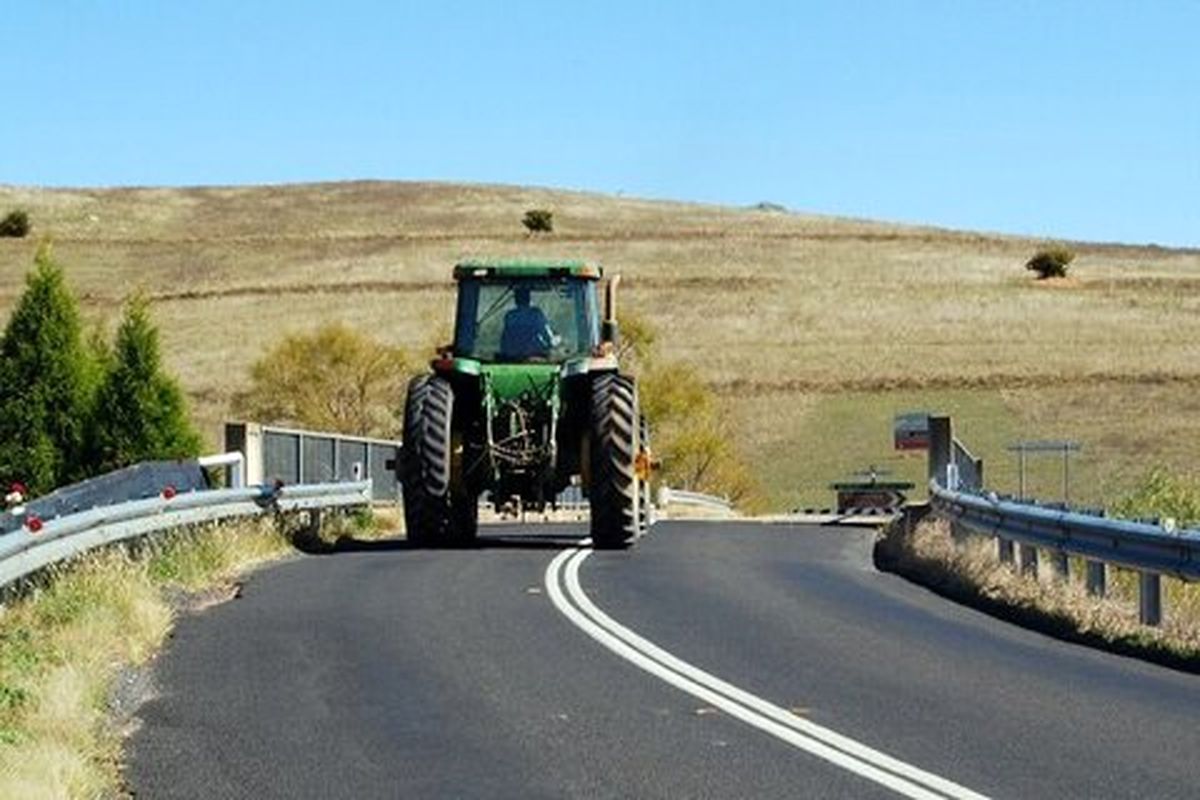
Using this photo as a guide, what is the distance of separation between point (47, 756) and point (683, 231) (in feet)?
311

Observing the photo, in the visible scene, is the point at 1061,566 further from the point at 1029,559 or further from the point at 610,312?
the point at 610,312

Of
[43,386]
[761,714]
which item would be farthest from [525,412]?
[43,386]

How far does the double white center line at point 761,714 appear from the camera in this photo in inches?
369

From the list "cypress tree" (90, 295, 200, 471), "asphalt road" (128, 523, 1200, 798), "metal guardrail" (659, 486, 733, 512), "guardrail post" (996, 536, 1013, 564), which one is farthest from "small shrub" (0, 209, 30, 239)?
"asphalt road" (128, 523, 1200, 798)

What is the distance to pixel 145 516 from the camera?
61.5 ft

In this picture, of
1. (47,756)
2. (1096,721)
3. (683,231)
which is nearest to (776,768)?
(1096,721)

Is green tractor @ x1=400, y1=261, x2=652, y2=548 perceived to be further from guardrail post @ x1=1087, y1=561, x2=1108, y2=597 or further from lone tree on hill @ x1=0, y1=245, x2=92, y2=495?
lone tree on hill @ x1=0, y1=245, x2=92, y2=495

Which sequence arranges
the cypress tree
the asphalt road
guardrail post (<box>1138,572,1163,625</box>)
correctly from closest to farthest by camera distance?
1. the asphalt road
2. guardrail post (<box>1138,572,1163,625</box>)
3. the cypress tree

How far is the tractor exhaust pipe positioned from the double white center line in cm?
681

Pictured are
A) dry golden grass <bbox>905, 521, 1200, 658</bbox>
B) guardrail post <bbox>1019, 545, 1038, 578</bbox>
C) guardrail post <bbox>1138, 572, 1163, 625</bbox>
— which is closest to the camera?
dry golden grass <bbox>905, 521, 1200, 658</bbox>

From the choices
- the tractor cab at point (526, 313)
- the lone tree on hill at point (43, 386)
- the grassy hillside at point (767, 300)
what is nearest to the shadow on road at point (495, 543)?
the tractor cab at point (526, 313)

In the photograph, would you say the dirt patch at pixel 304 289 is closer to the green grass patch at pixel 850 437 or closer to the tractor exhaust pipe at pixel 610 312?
the green grass patch at pixel 850 437

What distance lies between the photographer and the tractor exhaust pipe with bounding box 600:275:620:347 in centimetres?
→ 2370

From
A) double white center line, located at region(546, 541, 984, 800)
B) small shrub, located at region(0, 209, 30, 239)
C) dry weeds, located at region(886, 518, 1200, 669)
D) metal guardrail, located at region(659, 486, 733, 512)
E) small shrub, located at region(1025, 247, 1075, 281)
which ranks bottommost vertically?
metal guardrail, located at region(659, 486, 733, 512)
